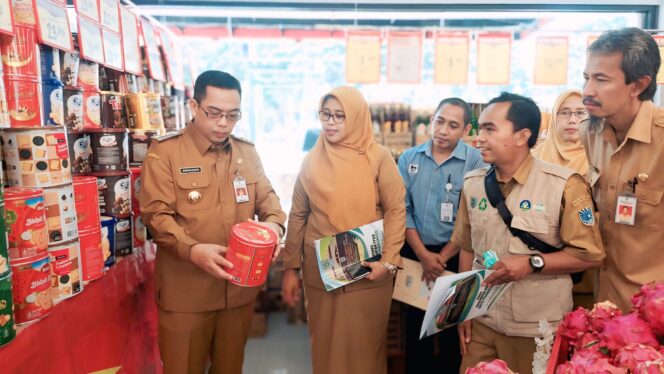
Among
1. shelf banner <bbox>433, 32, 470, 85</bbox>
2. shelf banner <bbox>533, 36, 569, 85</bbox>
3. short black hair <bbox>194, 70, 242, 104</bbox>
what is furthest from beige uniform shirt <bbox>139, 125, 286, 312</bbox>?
shelf banner <bbox>533, 36, 569, 85</bbox>

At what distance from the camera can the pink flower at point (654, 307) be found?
85 centimetres

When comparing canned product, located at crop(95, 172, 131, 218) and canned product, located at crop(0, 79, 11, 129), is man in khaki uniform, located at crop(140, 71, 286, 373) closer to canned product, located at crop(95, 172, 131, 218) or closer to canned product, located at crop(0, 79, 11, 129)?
canned product, located at crop(95, 172, 131, 218)

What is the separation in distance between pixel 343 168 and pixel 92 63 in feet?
3.78

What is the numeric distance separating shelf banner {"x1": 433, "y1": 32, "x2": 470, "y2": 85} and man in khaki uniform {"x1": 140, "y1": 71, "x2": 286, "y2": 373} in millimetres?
1636

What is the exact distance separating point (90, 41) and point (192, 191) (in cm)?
76

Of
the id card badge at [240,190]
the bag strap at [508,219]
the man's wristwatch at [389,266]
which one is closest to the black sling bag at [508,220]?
the bag strap at [508,219]

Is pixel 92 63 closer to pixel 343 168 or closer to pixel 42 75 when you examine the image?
pixel 42 75

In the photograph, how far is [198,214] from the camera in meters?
1.88

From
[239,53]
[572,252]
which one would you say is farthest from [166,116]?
[572,252]

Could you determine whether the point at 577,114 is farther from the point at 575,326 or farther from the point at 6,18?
the point at 6,18

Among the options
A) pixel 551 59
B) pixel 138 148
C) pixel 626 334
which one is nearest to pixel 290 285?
pixel 138 148

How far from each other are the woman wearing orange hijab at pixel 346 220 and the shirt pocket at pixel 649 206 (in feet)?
2.99

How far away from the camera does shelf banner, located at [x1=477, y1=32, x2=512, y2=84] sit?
9.91 ft

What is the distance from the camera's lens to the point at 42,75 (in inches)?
59.2
